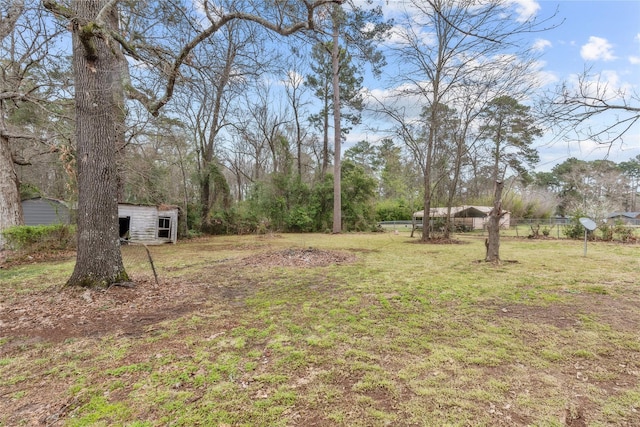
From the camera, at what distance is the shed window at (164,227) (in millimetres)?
12609

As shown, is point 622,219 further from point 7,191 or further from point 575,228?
point 7,191

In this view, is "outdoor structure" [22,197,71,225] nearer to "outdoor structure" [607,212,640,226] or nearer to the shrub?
the shrub

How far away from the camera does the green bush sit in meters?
7.39

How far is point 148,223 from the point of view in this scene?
1191 cm

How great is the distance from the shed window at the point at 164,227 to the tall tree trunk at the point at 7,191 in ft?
15.9

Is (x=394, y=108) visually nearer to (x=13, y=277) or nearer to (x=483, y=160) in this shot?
(x=483, y=160)

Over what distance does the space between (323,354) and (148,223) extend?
11772mm

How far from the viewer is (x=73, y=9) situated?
13.0 ft

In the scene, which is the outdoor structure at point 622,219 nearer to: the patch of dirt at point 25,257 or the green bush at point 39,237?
the patch of dirt at point 25,257

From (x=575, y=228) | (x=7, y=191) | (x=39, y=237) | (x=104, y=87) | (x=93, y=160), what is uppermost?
(x=104, y=87)

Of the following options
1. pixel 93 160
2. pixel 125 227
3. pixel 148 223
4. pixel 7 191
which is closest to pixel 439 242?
pixel 93 160

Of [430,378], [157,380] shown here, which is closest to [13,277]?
[157,380]

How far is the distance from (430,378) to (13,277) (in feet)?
24.4

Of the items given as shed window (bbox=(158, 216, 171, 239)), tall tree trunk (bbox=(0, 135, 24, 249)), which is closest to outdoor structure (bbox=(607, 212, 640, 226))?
shed window (bbox=(158, 216, 171, 239))
